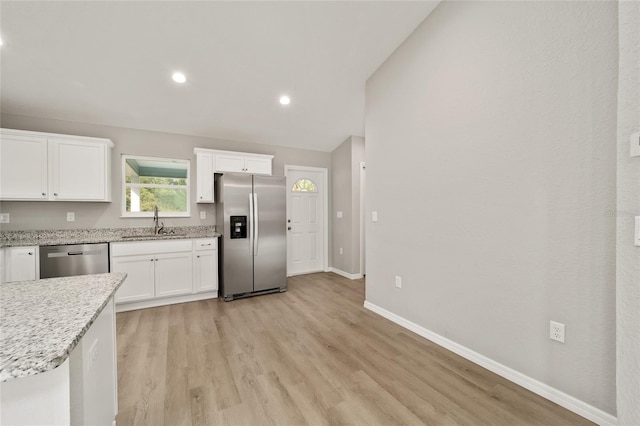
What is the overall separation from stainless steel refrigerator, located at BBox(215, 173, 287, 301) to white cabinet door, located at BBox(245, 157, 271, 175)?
1.49 feet

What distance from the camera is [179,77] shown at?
2955mm

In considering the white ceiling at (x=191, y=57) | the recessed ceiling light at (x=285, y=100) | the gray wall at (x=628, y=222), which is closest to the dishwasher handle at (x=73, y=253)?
the white ceiling at (x=191, y=57)

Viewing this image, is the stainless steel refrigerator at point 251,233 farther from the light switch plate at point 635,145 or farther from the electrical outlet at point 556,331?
the light switch plate at point 635,145

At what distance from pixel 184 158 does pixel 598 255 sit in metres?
4.59

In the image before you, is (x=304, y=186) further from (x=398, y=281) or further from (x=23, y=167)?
(x=23, y=167)

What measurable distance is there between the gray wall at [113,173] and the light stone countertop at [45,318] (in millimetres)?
2705

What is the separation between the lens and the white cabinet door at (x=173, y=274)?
130 inches

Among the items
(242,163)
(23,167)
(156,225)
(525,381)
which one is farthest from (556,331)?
(23,167)

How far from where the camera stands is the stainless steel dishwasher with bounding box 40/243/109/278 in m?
2.82

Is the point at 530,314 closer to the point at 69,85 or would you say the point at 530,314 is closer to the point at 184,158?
the point at 184,158

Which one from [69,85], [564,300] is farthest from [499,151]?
[69,85]

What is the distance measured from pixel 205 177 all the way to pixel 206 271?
1389 millimetres

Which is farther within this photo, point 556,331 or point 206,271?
point 206,271

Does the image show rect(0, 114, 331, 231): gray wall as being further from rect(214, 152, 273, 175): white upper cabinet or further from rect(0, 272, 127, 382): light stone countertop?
rect(0, 272, 127, 382): light stone countertop
